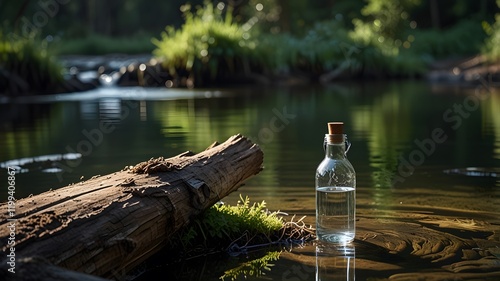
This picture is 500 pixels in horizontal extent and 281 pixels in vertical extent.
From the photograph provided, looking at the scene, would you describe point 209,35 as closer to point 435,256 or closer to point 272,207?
point 272,207

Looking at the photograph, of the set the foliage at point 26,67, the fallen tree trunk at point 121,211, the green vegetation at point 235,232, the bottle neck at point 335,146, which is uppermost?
the foliage at point 26,67

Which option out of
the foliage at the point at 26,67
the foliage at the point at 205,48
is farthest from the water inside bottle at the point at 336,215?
the foliage at the point at 205,48

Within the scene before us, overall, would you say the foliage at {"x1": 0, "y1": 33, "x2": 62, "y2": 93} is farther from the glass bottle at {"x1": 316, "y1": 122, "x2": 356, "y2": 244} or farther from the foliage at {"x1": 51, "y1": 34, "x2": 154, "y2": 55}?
the foliage at {"x1": 51, "y1": 34, "x2": 154, "y2": 55}

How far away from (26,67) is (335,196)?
55.8ft

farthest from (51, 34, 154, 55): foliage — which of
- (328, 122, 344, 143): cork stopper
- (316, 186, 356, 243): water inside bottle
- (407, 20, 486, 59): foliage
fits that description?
(328, 122, 344, 143): cork stopper

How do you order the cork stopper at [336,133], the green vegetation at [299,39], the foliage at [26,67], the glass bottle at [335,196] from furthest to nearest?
the green vegetation at [299,39] < the foliage at [26,67] < the glass bottle at [335,196] < the cork stopper at [336,133]

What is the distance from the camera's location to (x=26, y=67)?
20562mm

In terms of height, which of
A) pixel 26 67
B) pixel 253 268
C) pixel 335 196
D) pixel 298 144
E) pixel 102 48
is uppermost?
pixel 102 48

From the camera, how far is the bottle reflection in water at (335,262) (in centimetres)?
402

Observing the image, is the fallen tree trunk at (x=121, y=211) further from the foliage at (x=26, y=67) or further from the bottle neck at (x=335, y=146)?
the foliage at (x=26, y=67)

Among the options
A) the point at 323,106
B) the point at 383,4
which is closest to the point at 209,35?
the point at 323,106

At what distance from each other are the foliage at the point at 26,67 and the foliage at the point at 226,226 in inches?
620

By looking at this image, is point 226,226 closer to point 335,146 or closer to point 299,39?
point 335,146

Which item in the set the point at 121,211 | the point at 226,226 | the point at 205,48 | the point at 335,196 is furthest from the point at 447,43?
the point at 121,211
